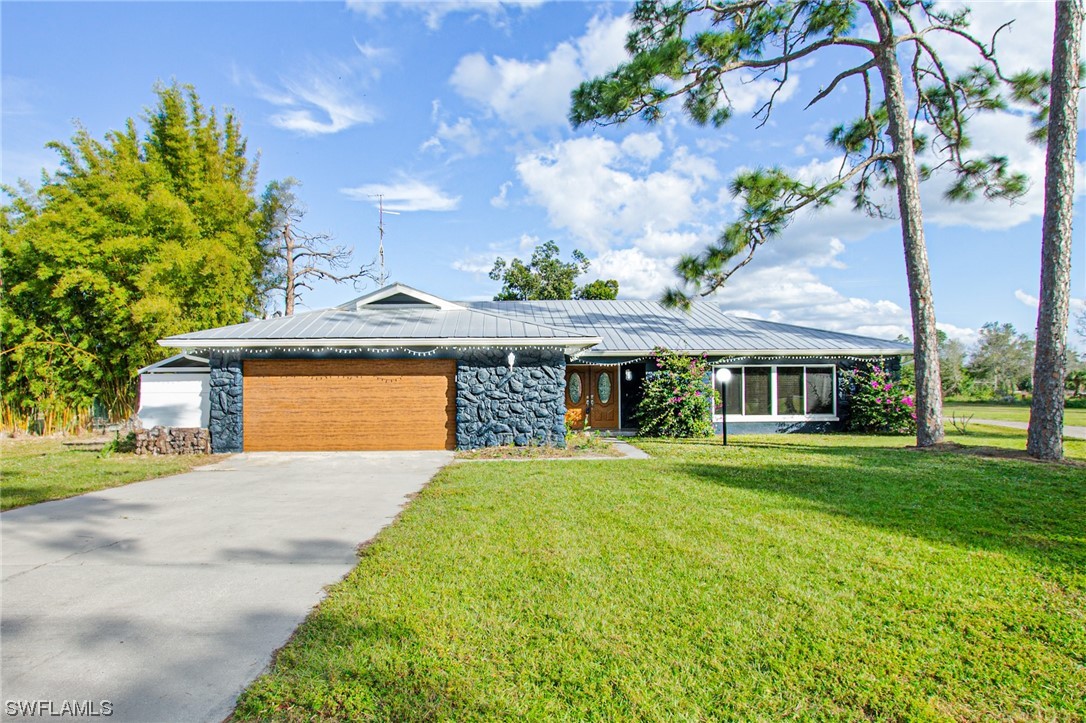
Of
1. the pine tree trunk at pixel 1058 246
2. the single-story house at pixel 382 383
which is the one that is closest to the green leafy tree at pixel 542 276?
the single-story house at pixel 382 383

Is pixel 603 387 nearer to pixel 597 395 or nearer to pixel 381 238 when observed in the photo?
pixel 597 395

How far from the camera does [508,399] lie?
10.3 m

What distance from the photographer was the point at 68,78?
8.73 meters

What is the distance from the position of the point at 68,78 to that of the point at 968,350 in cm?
4972

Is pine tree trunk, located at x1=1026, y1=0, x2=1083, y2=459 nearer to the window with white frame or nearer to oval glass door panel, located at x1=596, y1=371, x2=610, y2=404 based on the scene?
the window with white frame

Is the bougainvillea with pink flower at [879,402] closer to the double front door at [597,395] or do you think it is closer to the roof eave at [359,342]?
the double front door at [597,395]

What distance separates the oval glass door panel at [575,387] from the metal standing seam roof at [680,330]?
1062mm

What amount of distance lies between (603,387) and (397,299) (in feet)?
17.8

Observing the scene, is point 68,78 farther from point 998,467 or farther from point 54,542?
point 998,467

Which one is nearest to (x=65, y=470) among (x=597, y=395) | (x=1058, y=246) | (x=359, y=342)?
(x=359, y=342)

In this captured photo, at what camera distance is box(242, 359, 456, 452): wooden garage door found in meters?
10.3

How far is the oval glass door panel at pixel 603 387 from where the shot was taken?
13.6 meters

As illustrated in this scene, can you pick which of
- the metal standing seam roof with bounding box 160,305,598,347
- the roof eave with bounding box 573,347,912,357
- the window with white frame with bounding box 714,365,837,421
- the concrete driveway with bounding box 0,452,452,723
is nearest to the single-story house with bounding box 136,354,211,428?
the metal standing seam roof with bounding box 160,305,598,347

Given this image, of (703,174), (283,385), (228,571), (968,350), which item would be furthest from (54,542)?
(968,350)
